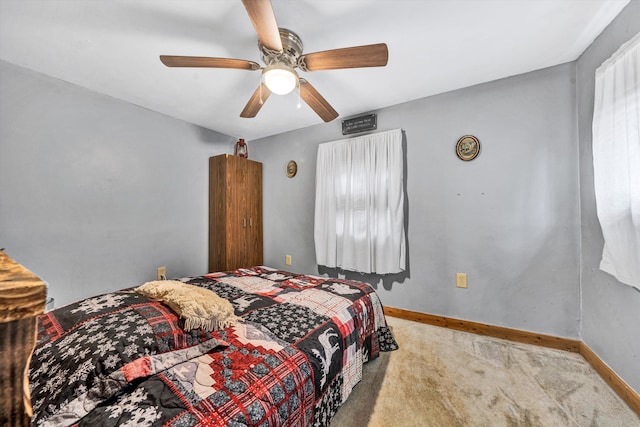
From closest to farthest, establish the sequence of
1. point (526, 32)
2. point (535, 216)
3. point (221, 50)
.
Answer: point (526, 32), point (221, 50), point (535, 216)

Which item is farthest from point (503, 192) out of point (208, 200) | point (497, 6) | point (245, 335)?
point (208, 200)

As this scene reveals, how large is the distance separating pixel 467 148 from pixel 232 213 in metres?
2.83

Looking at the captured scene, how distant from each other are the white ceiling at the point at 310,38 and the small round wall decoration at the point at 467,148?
0.52 metres

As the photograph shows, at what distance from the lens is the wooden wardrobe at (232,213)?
318cm

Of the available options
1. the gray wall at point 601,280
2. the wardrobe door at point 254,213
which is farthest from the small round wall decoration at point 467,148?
the wardrobe door at point 254,213

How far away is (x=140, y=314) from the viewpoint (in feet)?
3.46

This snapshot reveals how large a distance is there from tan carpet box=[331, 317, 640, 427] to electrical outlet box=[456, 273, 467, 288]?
0.51 meters

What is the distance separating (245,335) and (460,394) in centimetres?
139

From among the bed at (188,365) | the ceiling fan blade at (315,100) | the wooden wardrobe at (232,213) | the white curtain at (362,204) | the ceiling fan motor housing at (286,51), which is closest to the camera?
the bed at (188,365)

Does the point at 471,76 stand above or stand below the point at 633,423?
above

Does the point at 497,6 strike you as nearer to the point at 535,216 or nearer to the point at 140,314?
the point at 535,216

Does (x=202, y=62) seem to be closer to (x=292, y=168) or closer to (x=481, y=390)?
(x=292, y=168)

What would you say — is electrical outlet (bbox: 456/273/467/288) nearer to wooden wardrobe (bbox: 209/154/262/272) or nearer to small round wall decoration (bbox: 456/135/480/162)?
small round wall decoration (bbox: 456/135/480/162)

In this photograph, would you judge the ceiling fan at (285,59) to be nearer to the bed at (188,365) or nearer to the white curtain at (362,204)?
the white curtain at (362,204)
